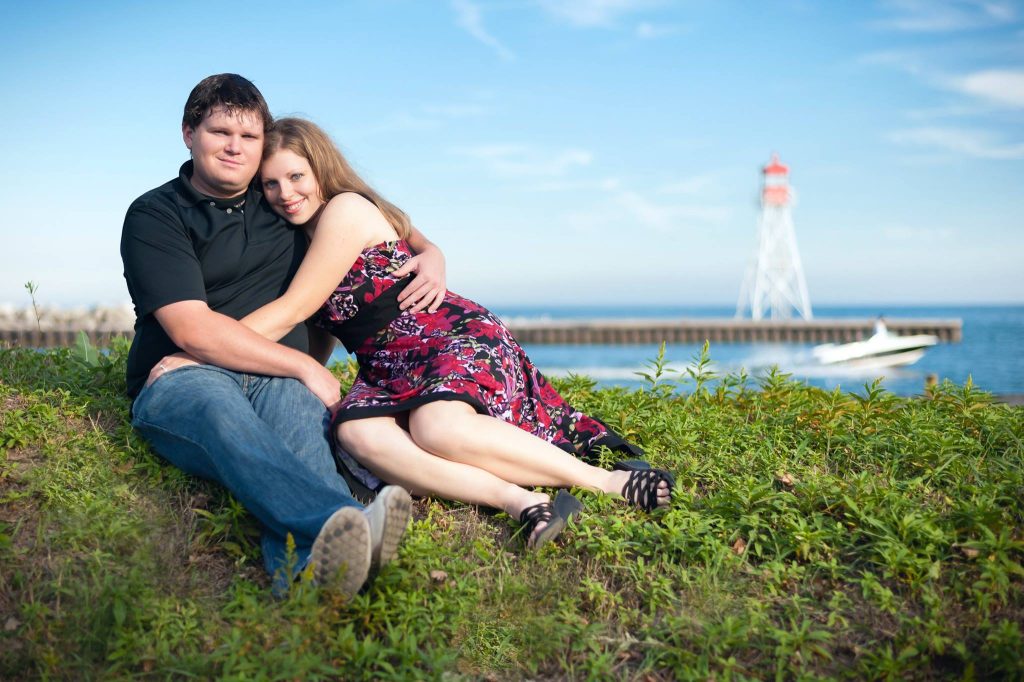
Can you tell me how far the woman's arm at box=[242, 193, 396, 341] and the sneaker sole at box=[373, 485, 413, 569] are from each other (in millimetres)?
1259

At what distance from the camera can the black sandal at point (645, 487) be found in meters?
3.52

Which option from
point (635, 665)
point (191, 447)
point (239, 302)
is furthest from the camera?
point (239, 302)

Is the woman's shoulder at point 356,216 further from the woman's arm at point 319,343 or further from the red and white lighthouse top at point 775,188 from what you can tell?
the red and white lighthouse top at point 775,188

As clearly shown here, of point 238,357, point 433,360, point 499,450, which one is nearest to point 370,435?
point 433,360

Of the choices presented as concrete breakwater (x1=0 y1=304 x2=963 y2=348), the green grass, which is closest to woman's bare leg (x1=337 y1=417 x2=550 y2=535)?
the green grass

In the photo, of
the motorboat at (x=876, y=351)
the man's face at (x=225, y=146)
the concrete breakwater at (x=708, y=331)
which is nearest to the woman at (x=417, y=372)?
the man's face at (x=225, y=146)

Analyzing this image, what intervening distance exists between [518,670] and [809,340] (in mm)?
39254

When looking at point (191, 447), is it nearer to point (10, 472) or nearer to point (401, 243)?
point (10, 472)

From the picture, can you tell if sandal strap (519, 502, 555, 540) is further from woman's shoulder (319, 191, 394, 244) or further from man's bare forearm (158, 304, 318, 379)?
woman's shoulder (319, 191, 394, 244)

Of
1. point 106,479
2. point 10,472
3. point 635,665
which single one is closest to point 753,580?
point 635,665

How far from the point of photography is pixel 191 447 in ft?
10.7

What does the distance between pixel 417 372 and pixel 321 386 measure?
1.51ft

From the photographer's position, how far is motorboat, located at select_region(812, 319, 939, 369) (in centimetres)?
3253

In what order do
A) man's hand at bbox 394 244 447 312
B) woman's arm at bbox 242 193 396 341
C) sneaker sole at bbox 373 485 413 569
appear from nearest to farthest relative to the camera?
sneaker sole at bbox 373 485 413 569 → woman's arm at bbox 242 193 396 341 → man's hand at bbox 394 244 447 312
